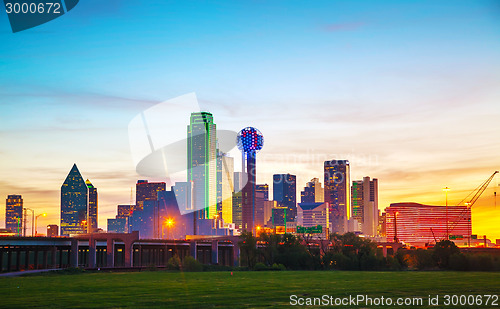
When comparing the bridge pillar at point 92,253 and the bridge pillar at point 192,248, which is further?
the bridge pillar at point 192,248

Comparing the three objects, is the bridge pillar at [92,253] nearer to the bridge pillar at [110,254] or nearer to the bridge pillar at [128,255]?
the bridge pillar at [110,254]

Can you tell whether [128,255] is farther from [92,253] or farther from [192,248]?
[192,248]

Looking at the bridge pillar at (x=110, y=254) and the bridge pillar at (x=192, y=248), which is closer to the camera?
the bridge pillar at (x=110, y=254)

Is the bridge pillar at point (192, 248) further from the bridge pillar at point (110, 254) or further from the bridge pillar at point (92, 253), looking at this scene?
the bridge pillar at point (92, 253)

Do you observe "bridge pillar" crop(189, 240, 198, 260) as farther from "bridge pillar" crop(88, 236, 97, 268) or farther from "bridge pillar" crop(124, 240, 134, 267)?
"bridge pillar" crop(88, 236, 97, 268)

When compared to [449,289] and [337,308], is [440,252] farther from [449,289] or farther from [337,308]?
[337,308]

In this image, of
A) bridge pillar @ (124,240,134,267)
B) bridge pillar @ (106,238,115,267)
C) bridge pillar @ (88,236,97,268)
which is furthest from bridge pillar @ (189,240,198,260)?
bridge pillar @ (88,236,97,268)

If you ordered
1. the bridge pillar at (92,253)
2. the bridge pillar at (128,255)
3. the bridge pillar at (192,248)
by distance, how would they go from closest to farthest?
the bridge pillar at (92,253), the bridge pillar at (128,255), the bridge pillar at (192,248)

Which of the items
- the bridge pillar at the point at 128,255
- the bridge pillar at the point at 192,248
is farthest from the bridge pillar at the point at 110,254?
the bridge pillar at the point at 192,248

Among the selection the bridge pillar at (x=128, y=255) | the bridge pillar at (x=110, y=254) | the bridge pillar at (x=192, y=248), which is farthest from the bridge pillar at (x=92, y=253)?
the bridge pillar at (x=192, y=248)

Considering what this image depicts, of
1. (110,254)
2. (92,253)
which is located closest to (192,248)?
(110,254)

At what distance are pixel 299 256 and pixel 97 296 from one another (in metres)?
95.2

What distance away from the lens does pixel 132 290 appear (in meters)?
59.9

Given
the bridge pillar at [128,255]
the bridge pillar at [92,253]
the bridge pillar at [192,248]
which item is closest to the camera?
the bridge pillar at [92,253]
